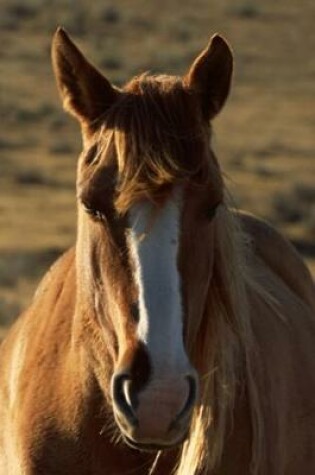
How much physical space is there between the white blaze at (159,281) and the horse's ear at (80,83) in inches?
17.6

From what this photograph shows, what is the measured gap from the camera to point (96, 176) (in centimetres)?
495

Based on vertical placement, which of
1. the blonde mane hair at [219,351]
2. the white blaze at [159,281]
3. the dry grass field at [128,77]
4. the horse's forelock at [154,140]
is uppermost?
the horse's forelock at [154,140]

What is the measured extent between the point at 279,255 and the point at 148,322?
262 centimetres

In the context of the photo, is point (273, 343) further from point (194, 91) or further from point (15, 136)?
point (15, 136)

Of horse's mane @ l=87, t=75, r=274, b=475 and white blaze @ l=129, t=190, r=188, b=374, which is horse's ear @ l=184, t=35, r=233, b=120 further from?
white blaze @ l=129, t=190, r=188, b=374

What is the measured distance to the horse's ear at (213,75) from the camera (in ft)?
17.2

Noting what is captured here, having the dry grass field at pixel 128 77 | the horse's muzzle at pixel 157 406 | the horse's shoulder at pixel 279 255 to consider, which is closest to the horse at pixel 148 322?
the horse's muzzle at pixel 157 406

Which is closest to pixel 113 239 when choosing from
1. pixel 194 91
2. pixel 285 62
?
pixel 194 91

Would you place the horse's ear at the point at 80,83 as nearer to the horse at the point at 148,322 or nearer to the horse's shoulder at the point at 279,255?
the horse at the point at 148,322

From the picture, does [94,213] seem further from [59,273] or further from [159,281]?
[59,273]

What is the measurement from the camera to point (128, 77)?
117 feet

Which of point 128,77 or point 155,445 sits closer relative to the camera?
point 155,445

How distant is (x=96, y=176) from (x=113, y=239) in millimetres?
185

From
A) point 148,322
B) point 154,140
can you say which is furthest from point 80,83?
point 148,322
